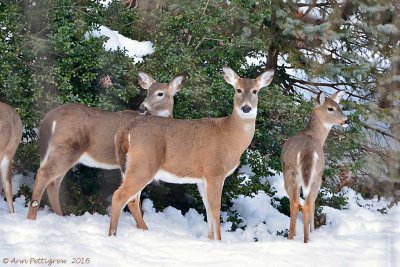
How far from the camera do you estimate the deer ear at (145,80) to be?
9.93 m

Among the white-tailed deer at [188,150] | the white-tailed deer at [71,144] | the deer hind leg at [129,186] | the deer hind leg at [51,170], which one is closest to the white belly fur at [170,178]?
the white-tailed deer at [188,150]

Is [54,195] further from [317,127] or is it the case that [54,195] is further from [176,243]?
[317,127]

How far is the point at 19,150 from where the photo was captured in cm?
976

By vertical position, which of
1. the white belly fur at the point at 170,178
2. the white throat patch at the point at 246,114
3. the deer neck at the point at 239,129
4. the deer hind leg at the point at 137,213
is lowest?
the deer hind leg at the point at 137,213

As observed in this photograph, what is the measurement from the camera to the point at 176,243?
7230 mm

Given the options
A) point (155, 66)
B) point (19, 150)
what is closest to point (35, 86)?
point (19, 150)

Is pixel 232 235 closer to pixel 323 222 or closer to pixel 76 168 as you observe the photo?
pixel 323 222

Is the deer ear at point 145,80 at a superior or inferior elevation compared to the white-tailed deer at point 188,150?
superior

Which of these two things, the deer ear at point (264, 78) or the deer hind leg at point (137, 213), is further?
the deer ear at point (264, 78)

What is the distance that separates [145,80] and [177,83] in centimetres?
49

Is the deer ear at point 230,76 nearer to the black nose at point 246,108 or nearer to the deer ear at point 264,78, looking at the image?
the deer ear at point 264,78

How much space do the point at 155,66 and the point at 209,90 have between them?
1.07 metres

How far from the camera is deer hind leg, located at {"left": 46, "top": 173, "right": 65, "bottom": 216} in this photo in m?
9.05

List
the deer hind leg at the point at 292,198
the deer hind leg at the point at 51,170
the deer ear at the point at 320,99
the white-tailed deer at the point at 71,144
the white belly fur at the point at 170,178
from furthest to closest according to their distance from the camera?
the deer ear at the point at 320,99
the deer hind leg at the point at 292,198
the white-tailed deer at the point at 71,144
the deer hind leg at the point at 51,170
the white belly fur at the point at 170,178
